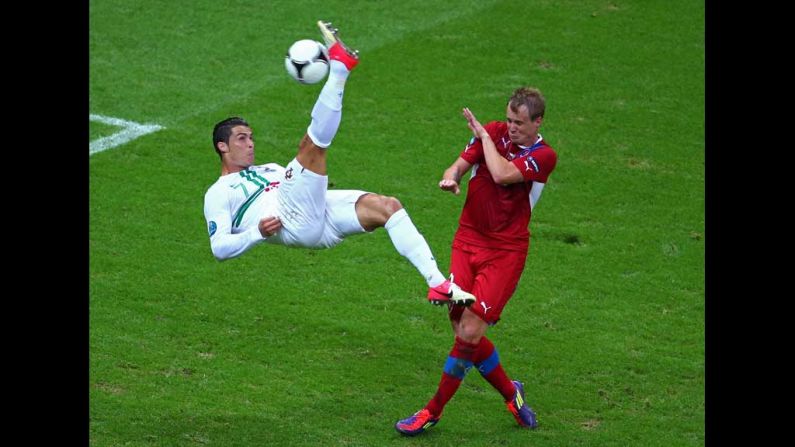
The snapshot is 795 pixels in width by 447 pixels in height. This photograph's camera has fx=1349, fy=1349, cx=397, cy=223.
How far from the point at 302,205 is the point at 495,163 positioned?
4.72 ft

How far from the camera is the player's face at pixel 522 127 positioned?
9.88 m

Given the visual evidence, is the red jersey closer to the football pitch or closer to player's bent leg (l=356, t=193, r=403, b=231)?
player's bent leg (l=356, t=193, r=403, b=231)

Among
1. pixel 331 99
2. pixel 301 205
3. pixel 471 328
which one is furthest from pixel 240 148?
pixel 471 328

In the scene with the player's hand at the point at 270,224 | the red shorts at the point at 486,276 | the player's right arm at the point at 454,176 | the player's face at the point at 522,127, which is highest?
the player's face at the point at 522,127

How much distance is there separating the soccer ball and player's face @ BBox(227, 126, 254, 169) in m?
0.90

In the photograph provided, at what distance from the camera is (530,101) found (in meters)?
9.82

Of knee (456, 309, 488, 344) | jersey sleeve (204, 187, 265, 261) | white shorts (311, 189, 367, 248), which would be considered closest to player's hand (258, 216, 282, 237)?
jersey sleeve (204, 187, 265, 261)

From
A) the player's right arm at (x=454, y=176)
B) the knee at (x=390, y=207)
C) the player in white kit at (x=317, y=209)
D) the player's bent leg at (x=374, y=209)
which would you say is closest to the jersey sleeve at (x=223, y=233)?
the player in white kit at (x=317, y=209)

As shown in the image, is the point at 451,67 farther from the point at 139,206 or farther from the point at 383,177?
the point at 139,206

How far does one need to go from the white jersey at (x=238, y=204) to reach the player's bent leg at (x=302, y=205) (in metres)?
0.10

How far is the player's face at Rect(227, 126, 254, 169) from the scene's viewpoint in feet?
33.9

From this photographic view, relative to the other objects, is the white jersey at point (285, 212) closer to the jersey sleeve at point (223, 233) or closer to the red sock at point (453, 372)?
the jersey sleeve at point (223, 233)

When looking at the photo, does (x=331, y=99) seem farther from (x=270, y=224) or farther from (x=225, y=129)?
(x=225, y=129)

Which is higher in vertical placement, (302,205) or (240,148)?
(240,148)
